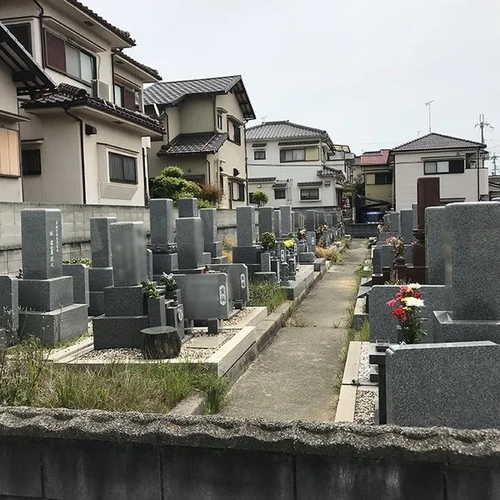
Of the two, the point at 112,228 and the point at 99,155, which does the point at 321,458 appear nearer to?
the point at 112,228

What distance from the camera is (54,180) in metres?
17.5

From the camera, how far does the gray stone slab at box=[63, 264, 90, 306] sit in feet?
30.4

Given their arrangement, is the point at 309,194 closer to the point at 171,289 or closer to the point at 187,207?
the point at 187,207

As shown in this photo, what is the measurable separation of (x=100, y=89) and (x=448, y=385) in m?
18.2

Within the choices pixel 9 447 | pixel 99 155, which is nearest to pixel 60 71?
pixel 99 155

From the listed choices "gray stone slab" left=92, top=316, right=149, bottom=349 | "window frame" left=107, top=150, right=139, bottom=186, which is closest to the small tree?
"window frame" left=107, top=150, right=139, bottom=186

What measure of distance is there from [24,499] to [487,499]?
9.66 feet

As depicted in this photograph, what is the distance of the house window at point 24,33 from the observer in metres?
16.5

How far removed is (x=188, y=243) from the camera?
10609mm

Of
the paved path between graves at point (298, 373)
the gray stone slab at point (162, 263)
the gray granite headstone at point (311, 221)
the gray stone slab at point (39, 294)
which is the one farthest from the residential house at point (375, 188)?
the gray stone slab at point (39, 294)

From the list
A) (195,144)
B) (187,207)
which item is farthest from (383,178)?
(187,207)

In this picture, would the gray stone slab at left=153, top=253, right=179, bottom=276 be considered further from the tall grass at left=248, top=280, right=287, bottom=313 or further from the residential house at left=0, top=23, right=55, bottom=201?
the residential house at left=0, top=23, right=55, bottom=201

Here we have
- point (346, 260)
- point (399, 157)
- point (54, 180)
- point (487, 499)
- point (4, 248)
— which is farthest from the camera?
point (399, 157)

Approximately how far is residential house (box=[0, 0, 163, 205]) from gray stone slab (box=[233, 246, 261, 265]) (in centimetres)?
636
